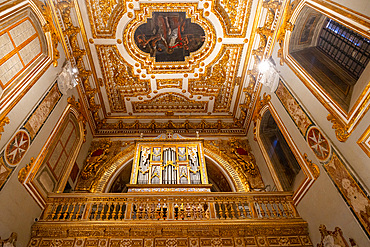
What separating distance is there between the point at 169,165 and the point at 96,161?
3271 mm

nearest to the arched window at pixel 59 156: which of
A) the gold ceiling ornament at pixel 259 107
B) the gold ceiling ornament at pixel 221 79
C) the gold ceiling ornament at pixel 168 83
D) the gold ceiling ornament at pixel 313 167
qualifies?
the gold ceiling ornament at pixel 168 83

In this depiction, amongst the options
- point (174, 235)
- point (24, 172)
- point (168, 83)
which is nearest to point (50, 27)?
point (24, 172)

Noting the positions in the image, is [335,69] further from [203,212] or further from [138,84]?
[138,84]

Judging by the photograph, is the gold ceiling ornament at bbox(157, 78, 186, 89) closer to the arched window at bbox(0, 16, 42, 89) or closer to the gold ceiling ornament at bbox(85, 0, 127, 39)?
the gold ceiling ornament at bbox(85, 0, 127, 39)

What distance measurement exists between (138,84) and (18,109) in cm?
568

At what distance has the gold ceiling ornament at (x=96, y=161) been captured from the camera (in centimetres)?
954

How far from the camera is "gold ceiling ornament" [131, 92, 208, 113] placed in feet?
39.2

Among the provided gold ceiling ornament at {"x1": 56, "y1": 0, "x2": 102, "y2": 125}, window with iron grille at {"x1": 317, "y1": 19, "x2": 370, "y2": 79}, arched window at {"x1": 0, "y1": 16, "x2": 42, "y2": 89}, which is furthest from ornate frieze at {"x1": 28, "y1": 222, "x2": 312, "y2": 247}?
gold ceiling ornament at {"x1": 56, "y1": 0, "x2": 102, "y2": 125}

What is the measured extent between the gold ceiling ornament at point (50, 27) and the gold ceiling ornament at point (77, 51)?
1.85 feet

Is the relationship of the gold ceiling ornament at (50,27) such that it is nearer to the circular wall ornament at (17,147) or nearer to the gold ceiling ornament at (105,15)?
the gold ceiling ornament at (105,15)

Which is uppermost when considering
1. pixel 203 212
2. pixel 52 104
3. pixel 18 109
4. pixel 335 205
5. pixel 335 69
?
pixel 52 104

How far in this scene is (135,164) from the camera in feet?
29.6

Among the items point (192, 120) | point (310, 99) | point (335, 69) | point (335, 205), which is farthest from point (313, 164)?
point (192, 120)

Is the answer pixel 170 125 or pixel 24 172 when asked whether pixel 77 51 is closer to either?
pixel 24 172
